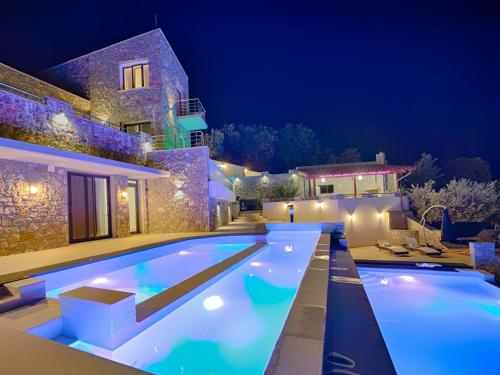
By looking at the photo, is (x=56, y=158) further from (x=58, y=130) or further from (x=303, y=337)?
(x=303, y=337)

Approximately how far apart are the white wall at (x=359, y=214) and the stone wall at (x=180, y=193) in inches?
282

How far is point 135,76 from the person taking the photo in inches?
509

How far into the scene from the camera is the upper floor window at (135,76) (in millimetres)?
12773

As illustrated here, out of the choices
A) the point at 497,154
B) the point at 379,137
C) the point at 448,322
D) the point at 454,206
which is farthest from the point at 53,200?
the point at 497,154

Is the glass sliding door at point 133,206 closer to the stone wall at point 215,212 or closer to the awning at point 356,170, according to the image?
the stone wall at point 215,212

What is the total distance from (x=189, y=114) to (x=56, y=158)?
8.83 metres

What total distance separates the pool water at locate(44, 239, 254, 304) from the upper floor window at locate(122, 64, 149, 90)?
943cm

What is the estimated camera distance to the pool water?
14.3ft

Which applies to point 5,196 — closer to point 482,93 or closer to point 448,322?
point 448,322

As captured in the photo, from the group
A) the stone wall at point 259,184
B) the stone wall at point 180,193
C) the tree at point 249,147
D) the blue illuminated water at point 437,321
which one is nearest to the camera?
the blue illuminated water at point 437,321

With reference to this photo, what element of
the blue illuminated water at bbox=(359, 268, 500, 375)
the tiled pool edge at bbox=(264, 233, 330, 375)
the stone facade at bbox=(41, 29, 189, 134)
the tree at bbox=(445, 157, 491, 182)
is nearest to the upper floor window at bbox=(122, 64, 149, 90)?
the stone facade at bbox=(41, 29, 189, 134)

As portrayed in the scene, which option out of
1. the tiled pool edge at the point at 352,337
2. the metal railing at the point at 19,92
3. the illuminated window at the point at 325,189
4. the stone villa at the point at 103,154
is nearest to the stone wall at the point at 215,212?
the stone villa at the point at 103,154

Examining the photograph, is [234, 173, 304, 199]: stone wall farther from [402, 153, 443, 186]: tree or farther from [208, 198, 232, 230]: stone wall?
[402, 153, 443, 186]: tree

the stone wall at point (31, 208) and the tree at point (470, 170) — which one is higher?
the tree at point (470, 170)
